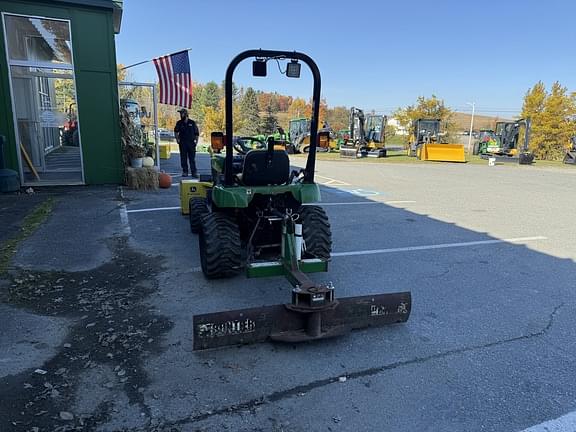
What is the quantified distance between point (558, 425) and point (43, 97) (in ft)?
42.0

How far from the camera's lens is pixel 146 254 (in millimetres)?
5141

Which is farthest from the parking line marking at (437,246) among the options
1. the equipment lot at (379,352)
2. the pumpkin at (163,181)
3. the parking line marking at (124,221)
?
the pumpkin at (163,181)

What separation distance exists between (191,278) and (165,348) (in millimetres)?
1391

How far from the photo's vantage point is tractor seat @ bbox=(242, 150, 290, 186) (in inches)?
166

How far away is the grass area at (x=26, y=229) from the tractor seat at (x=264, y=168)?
2761mm

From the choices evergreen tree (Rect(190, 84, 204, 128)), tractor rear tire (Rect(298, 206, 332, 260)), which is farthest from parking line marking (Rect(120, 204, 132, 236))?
evergreen tree (Rect(190, 84, 204, 128))

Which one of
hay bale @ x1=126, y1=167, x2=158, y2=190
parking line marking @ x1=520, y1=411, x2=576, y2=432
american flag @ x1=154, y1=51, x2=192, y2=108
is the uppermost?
american flag @ x1=154, y1=51, x2=192, y2=108

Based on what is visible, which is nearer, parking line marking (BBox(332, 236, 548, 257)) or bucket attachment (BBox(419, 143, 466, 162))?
parking line marking (BBox(332, 236, 548, 257))

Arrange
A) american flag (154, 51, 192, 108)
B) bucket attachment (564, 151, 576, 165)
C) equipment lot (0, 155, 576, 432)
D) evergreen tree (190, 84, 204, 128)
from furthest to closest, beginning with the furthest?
evergreen tree (190, 84, 204, 128) → bucket attachment (564, 151, 576, 165) → american flag (154, 51, 192, 108) → equipment lot (0, 155, 576, 432)

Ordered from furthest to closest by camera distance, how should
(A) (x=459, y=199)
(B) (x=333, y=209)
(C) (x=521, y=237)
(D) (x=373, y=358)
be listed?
(A) (x=459, y=199) → (B) (x=333, y=209) → (C) (x=521, y=237) → (D) (x=373, y=358)

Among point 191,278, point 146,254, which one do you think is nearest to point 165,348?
point 191,278

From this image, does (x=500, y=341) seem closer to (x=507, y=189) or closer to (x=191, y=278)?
(x=191, y=278)

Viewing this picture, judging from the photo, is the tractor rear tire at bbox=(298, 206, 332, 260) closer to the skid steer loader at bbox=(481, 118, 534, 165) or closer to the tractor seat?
the tractor seat

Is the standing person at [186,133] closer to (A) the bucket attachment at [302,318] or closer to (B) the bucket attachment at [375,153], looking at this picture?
(A) the bucket attachment at [302,318]
